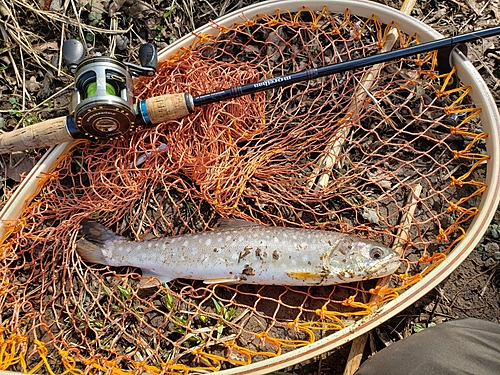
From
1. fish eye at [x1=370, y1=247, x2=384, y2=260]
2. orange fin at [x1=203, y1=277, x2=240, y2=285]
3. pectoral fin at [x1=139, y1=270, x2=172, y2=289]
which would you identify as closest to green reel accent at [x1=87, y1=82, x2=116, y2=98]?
pectoral fin at [x1=139, y1=270, x2=172, y2=289]

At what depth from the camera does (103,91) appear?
257 centimetres

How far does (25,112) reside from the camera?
11.4 ft

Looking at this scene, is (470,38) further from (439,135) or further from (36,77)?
(36,77)

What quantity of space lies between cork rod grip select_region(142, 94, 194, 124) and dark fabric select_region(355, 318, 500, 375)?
1876 mm

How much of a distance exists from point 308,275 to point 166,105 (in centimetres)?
135

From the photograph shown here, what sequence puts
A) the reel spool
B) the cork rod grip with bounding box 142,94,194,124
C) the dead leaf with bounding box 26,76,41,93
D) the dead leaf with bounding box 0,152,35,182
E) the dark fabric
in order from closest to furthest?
1. the dark fabric
2. the reel spool
3. the cork rod grip with bounding box 142,94,194,124
4. the dead leaf with bounding box 0,152,35,182
5. the dead leaf with bounding box 26,76,41,93

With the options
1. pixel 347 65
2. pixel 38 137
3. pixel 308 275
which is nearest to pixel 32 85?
pixel 38 137

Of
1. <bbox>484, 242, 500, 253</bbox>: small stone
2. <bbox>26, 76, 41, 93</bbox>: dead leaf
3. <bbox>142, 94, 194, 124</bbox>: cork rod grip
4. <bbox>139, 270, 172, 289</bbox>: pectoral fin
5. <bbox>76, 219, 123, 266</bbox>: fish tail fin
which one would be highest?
<bbox>142, 94, 194, 124</bbox>: cork rod grip

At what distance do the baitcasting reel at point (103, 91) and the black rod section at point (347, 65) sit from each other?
0.40 metres

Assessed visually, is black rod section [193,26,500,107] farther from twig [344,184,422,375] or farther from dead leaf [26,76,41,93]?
dead leaf [26,76,41,93]

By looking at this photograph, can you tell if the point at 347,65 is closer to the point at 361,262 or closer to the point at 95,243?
the point at 361,262

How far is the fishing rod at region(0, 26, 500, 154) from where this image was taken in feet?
8.56

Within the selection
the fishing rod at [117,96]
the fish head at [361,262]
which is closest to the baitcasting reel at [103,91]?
the fishing rod at [117,96]

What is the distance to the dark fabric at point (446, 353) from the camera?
93.0 inches
